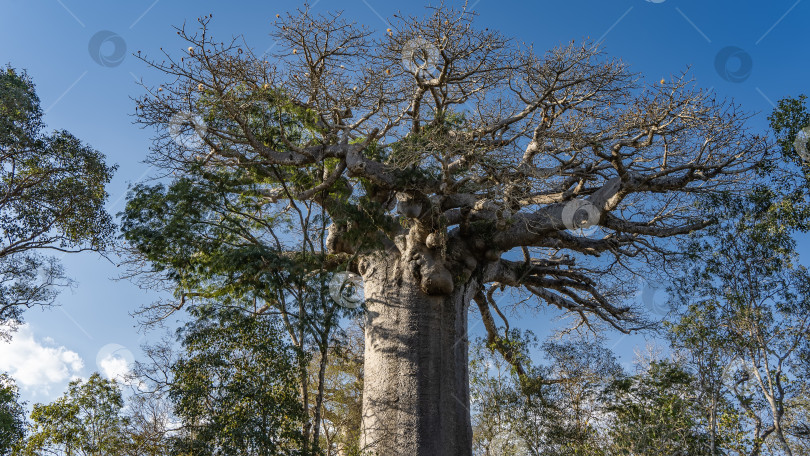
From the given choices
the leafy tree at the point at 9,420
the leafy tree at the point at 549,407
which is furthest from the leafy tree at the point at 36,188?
the leafy tree at the point at 549,407

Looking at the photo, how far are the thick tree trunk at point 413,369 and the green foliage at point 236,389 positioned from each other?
119 cm

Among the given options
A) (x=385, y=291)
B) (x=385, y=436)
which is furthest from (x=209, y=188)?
(x=385, y=436)

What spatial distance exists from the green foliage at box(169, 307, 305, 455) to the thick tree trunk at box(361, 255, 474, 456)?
1.19 m

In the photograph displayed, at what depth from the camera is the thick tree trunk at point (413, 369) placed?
6.51 metres

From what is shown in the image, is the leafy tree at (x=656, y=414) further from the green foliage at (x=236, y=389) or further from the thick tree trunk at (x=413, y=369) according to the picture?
the green foliage at (x=236, y=389)

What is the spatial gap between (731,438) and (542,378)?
260cm

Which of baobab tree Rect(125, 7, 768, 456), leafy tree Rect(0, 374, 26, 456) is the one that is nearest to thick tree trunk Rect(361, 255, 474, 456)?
baobab tree Rect(125, 7, 768, 456)

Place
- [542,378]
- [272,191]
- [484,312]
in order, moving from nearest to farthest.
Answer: [272,191]
[542,378]
[484,312]

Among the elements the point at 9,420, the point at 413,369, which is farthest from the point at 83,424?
the point at 413,369

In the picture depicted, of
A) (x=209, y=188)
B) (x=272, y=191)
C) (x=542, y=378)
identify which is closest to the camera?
(x=209, y=188)

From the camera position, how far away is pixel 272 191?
26.2ft

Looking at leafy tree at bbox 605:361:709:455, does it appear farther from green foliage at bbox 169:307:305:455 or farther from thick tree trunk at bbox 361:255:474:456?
green foliage at bbox 169:307:305:455

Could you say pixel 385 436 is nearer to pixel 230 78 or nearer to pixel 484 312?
pixel 484 312

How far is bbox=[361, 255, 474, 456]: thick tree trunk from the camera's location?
256 inches
